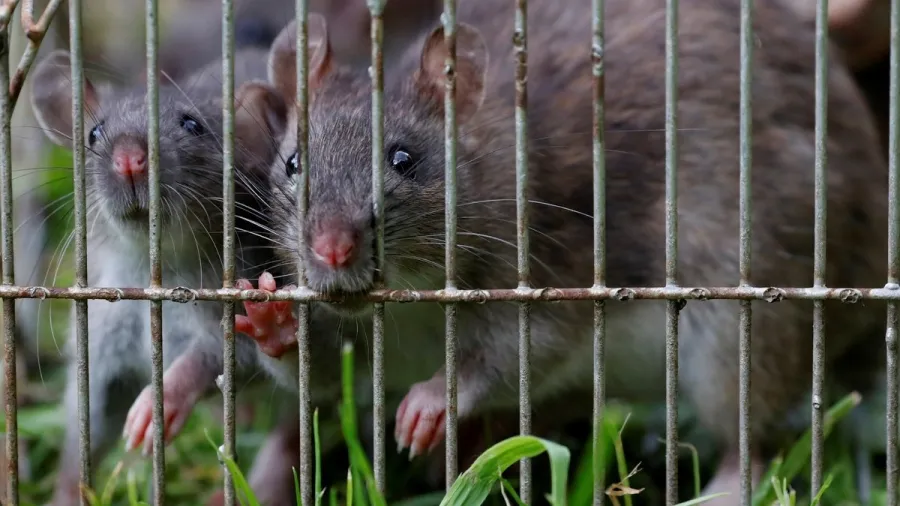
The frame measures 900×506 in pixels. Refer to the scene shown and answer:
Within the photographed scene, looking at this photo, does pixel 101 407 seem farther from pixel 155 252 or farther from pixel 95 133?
pixel 155 252

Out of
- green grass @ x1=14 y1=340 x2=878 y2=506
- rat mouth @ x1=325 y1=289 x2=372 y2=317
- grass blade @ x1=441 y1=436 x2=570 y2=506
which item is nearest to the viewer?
grass blade @ x1=441 y1=436 x2=570 y2=506

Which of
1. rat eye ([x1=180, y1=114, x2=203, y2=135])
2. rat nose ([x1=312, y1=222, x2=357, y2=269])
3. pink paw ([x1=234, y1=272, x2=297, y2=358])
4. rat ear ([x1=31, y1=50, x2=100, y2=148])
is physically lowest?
pink paw ([x1=234, y1=272, x2=297, y2=358])

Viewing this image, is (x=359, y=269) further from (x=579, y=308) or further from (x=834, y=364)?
(x=834, y=364)

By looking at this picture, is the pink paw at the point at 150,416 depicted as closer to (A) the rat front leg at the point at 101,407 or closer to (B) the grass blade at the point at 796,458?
(A) the rat front leg at the point at 101,407

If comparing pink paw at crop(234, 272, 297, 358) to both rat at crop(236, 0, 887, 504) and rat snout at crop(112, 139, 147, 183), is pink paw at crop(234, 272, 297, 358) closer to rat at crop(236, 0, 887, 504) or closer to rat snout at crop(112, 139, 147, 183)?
rat at crop(236, 0, 887, 504)

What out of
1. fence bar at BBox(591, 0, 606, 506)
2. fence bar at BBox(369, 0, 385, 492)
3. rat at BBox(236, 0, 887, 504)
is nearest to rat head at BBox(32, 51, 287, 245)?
rat at BBox(236, 0, 887, 504)

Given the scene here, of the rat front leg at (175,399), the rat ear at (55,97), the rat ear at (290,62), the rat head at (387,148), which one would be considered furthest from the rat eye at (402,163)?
the rat ear at (55,97)
